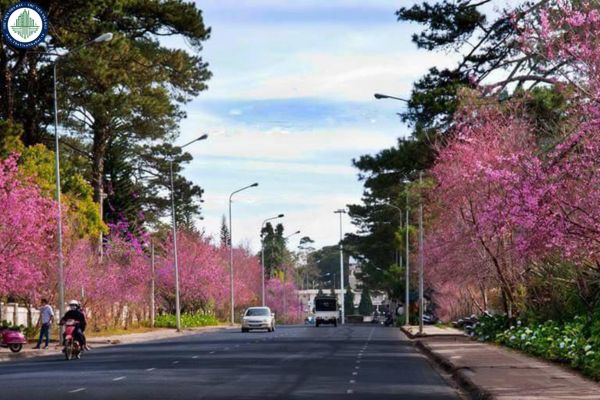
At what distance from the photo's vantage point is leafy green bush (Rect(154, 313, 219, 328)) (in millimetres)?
83375

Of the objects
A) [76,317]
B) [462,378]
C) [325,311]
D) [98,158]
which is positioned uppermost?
[98,158]

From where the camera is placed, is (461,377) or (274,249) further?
(274,249)

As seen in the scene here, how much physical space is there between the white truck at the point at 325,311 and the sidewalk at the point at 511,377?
215ft

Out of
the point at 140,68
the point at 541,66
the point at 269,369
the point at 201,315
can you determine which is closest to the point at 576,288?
the point at 541,66

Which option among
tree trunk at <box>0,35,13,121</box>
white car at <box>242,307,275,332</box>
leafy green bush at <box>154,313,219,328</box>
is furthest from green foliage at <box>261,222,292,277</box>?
tree trunk at <box>0,35,13,121</box>

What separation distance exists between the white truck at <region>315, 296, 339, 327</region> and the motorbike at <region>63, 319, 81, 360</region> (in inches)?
2548

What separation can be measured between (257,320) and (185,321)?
16.6m

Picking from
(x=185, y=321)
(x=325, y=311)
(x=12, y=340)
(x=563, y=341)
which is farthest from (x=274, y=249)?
(x=563, y=341)

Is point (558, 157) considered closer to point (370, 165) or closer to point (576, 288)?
point (576, 288)

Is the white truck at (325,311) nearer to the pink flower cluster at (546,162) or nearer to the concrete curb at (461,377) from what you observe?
the pink flower cluster at (546,162)

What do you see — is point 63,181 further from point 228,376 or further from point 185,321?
point 228,376

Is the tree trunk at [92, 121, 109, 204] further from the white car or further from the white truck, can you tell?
the white truck

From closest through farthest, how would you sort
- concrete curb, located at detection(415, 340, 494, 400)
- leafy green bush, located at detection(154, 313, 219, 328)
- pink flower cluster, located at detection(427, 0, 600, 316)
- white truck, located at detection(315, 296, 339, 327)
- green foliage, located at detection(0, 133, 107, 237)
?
pink flower cluster, located at detection(427, 0, 600, 316) < concrete curb, located at detection(415, 340, 494, 400) < green foliage, located at detection(0, 133, 107, 237) < leafy green bush, located at detection(154, 313, 219, 328) < white truck, located at detection(315, 296, 339, 327)

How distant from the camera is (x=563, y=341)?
2903 centimetres
